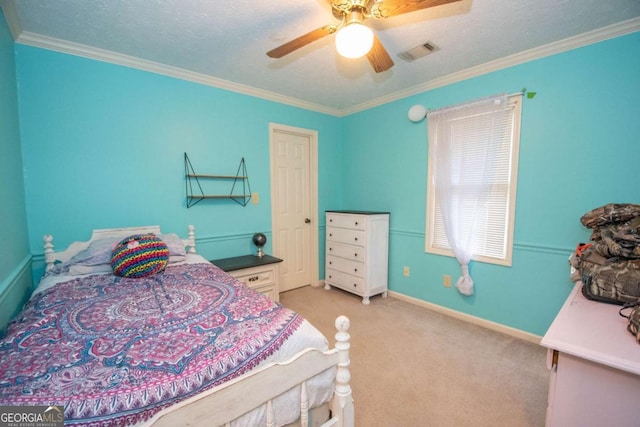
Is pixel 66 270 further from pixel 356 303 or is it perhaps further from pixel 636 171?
pixel 636 171

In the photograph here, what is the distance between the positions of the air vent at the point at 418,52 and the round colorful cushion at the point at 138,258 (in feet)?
8.48

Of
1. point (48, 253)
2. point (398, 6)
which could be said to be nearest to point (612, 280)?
point (398, 6)

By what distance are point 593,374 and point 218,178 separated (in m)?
3.06

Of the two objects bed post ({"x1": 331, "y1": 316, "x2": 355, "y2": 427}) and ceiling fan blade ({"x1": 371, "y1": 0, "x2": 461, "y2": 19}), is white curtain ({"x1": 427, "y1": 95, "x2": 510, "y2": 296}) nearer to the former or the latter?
ceiling fan blade ({"x1": 371, "y1": 0, "x2": 461, "y2": 19})

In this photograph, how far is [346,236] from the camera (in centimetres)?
336

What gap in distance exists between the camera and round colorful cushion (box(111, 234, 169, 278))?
1934mm

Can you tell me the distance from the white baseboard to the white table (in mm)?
1480

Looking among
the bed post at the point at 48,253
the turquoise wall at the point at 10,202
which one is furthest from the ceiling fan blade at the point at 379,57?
the bed post at the point at 48,253

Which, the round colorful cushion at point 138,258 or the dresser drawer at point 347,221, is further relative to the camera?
the dresser drawer at point 347,221

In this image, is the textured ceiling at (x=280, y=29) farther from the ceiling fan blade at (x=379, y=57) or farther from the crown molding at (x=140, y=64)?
the ceiling fan blade at (x=379, y=57)

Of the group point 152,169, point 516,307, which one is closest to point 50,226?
point 152,169

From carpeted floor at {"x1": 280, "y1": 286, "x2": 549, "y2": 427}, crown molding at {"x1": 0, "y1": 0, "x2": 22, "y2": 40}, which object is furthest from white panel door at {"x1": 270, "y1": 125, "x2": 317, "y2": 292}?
crown molding at {"x1": 0, "y1": 0, "x2": 22, "y2": 40}

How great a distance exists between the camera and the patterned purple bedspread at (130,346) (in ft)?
2.63

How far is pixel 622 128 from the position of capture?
192 cm
